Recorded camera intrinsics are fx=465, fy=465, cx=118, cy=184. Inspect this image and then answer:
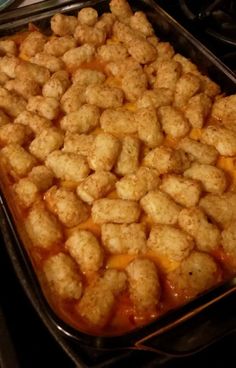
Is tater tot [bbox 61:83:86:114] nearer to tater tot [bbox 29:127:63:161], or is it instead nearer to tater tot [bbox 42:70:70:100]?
tater tot [bbox 42:70:70:100]

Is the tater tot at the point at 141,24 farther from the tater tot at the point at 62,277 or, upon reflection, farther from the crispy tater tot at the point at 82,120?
the tater tot at the point at 62,277

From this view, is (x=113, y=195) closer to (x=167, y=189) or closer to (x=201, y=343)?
(x=167, y=189)

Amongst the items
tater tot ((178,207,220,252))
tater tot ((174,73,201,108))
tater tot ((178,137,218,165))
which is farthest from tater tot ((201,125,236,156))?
tater tot ((178,207,220,252))

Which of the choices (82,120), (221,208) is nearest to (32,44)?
(82,120)

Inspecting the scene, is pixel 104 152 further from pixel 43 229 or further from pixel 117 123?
pixel 43 229

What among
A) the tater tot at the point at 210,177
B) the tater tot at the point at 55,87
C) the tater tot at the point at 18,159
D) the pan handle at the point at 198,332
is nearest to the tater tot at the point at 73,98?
the tater tot at the point at 55,87

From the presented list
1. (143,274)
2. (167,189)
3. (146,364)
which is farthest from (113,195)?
(146,364)
